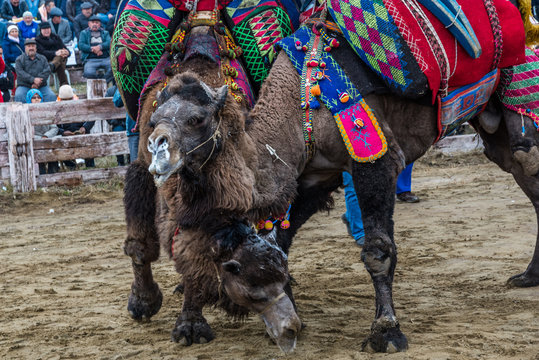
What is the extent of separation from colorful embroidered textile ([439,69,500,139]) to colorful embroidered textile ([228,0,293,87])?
1.25 m

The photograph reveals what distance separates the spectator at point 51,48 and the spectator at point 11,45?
42 centimetres

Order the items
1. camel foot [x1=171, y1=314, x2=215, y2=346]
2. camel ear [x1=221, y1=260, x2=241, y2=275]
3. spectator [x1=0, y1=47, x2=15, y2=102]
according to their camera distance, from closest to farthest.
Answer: camel ear [x1=221, y1=260, x2=241, y2=275]
camel foot [x1=171, y1=314, x2=215, y2=346]
spectator [x1=0, y1=47, x2=15, y2=102]

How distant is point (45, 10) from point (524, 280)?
561 inches

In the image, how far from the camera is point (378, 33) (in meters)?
4.71

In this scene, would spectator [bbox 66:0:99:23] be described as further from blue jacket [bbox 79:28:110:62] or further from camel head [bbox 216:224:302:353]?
camel head [bbox 216:224:302:353]

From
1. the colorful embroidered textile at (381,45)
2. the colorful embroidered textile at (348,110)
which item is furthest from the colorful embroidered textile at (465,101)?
the colorful embroidered textile at (348,110)

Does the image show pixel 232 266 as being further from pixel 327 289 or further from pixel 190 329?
pixel 327 289

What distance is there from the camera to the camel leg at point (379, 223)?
4598 millimetres

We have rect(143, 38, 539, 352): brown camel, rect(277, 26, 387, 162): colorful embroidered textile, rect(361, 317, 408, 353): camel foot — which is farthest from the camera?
rect(277, 26, 387, 162): colorful embroidered textile

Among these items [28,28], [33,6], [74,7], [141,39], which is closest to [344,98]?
[141,39]

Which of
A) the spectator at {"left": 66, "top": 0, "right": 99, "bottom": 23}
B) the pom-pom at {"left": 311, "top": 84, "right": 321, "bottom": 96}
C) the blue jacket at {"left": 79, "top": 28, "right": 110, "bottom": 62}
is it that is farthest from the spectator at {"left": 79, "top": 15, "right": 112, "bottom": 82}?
the pom-pom at {"left": 311, "top": 84, "right": 321, "bottom": 96}

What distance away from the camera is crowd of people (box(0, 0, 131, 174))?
12.9 metres

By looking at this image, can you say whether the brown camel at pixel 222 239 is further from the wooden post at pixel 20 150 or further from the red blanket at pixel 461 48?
the wooden post at pixel 20 150

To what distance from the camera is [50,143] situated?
1178cm
